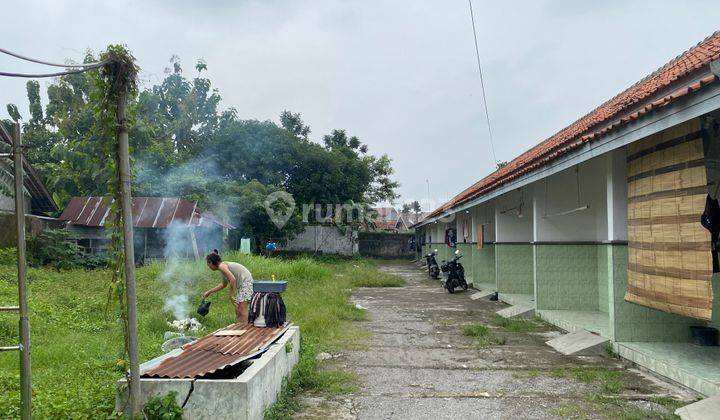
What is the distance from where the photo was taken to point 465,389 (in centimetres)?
513

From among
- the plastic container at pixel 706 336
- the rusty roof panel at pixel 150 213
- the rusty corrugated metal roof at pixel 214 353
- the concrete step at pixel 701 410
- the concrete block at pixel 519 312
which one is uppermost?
the rusty roof panel at pixel 150 213

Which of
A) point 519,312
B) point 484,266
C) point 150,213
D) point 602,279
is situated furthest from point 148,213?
point 602,279

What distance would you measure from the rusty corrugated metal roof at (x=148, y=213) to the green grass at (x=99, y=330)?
280 cm

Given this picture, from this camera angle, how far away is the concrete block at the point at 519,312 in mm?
9336

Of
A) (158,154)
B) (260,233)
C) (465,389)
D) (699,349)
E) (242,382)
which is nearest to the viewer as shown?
(242,382)

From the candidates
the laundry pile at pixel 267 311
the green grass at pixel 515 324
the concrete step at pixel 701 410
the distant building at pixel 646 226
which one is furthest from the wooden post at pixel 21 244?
the green grass at pixel 515 324

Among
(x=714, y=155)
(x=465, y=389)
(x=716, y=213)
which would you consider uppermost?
(x=714, y=155)

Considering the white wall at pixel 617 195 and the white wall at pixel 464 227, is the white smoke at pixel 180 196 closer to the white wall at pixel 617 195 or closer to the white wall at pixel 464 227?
the white wall at pixel 464 227

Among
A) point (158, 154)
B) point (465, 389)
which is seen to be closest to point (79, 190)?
point (158, 154)

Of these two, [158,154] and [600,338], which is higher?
[158,154]

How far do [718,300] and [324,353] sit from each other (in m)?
4.53

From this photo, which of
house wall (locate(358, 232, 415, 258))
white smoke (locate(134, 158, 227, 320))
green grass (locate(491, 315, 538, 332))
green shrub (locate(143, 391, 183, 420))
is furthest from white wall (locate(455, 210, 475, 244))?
house wall (locate(358, 232, 415, 258))

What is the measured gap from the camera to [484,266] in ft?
49.2

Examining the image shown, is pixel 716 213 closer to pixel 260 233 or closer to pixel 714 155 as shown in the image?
pixel 714 155
